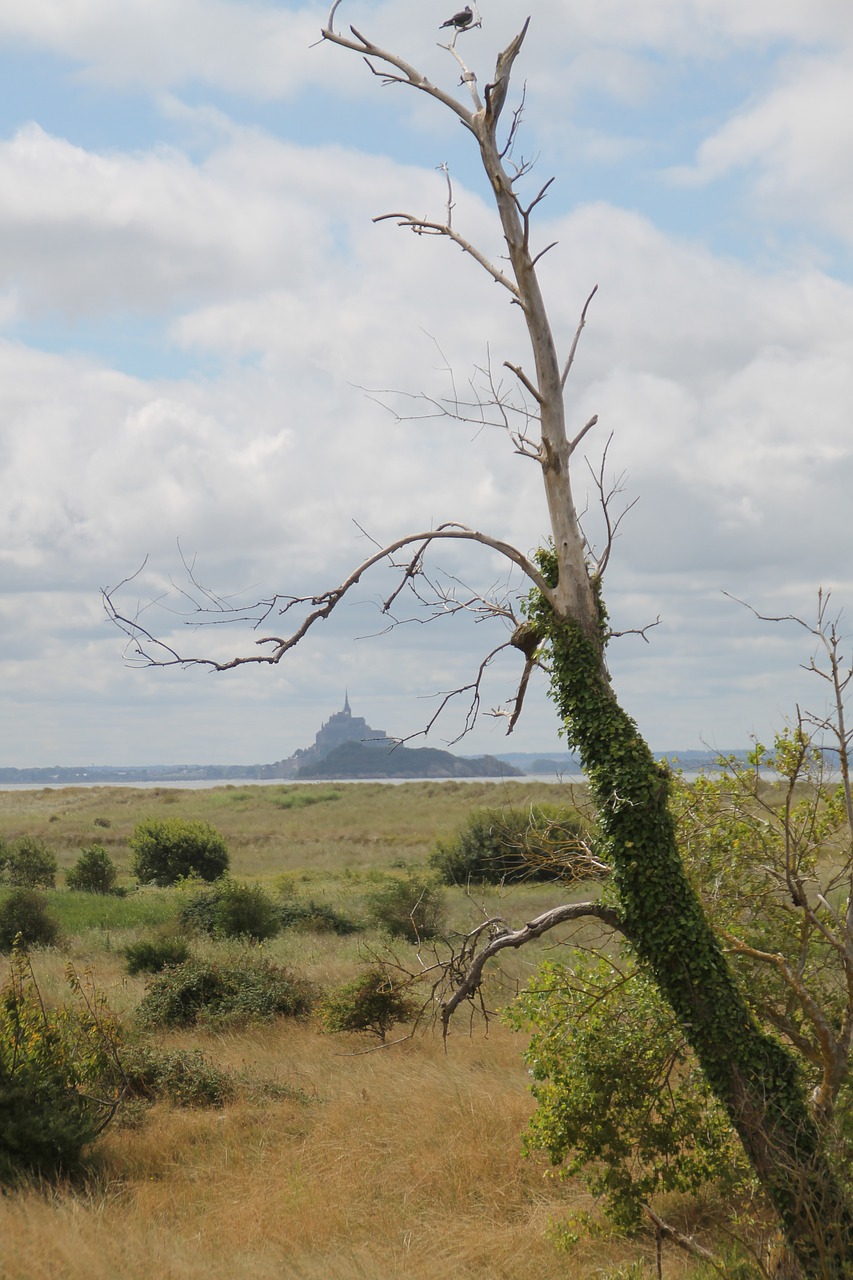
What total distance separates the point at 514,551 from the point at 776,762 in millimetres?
2959

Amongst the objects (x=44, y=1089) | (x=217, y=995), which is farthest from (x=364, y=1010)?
(x=44, y=1089)

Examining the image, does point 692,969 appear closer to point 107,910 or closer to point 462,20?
point 462,20

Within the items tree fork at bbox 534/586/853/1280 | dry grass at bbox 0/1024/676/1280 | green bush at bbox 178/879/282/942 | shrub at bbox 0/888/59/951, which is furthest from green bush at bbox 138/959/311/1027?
tree fork at bbox 534/586/853/1280

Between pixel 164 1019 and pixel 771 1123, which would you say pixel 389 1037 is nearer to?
pixel 164 1019

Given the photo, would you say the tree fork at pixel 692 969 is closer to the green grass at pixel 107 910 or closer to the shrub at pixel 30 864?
the green grass at pixel 107 910

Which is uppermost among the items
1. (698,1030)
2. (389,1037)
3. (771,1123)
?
(698,1030)

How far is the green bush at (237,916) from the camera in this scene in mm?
25406

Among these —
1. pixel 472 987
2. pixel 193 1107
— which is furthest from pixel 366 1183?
pixel 472 987

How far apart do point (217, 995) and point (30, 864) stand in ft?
64.5

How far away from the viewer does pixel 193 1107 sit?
13.8m

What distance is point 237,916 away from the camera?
83.9 ft

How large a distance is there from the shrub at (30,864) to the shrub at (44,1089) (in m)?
23.4

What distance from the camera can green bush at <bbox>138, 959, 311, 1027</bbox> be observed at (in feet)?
58.3

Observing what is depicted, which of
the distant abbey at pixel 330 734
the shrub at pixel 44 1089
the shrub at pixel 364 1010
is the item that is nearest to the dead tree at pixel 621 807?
the shrub at pixel 44 1089
